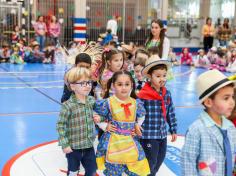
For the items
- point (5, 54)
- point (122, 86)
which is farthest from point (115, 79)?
point (5, 54)

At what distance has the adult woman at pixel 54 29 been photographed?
50.2ft

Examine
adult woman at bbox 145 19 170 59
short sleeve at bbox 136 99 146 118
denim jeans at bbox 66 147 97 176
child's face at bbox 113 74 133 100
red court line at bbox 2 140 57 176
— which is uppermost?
adult woman at bbox 145 19 170 59

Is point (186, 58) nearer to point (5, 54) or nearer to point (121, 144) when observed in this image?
point (5, 54)

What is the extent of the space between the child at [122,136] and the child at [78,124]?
0.09 metres

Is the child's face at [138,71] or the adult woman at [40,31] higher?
the adult woman at [40,31]

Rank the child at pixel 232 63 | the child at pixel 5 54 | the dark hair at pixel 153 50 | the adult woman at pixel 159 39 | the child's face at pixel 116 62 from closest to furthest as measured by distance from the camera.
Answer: the child's face at pixel 116 62, the dark hair at pixel 153 50, the adult woman at pixel 159 39, the child at pixel 232 63, the child at pixel 5 54

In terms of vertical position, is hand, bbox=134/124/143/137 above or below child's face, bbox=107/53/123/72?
below

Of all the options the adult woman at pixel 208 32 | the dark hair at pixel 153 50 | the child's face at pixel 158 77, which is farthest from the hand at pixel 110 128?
the adult woman at pixel 208 32

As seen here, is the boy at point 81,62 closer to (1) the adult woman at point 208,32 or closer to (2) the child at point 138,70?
(2) the child at point 138,70

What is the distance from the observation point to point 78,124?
10.5 feet

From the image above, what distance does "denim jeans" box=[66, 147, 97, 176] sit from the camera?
10.6 ft

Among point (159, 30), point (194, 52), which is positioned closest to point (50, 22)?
point (194, 52)

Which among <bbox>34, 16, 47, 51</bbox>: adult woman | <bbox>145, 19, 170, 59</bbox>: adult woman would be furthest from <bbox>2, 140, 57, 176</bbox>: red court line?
<bbox>34, 16, 47, 51</bbox>: adult woman

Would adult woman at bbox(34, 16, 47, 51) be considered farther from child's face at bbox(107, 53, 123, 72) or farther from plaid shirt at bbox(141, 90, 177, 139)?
plaid shirt at bbox(141, 90, 177, 139)
